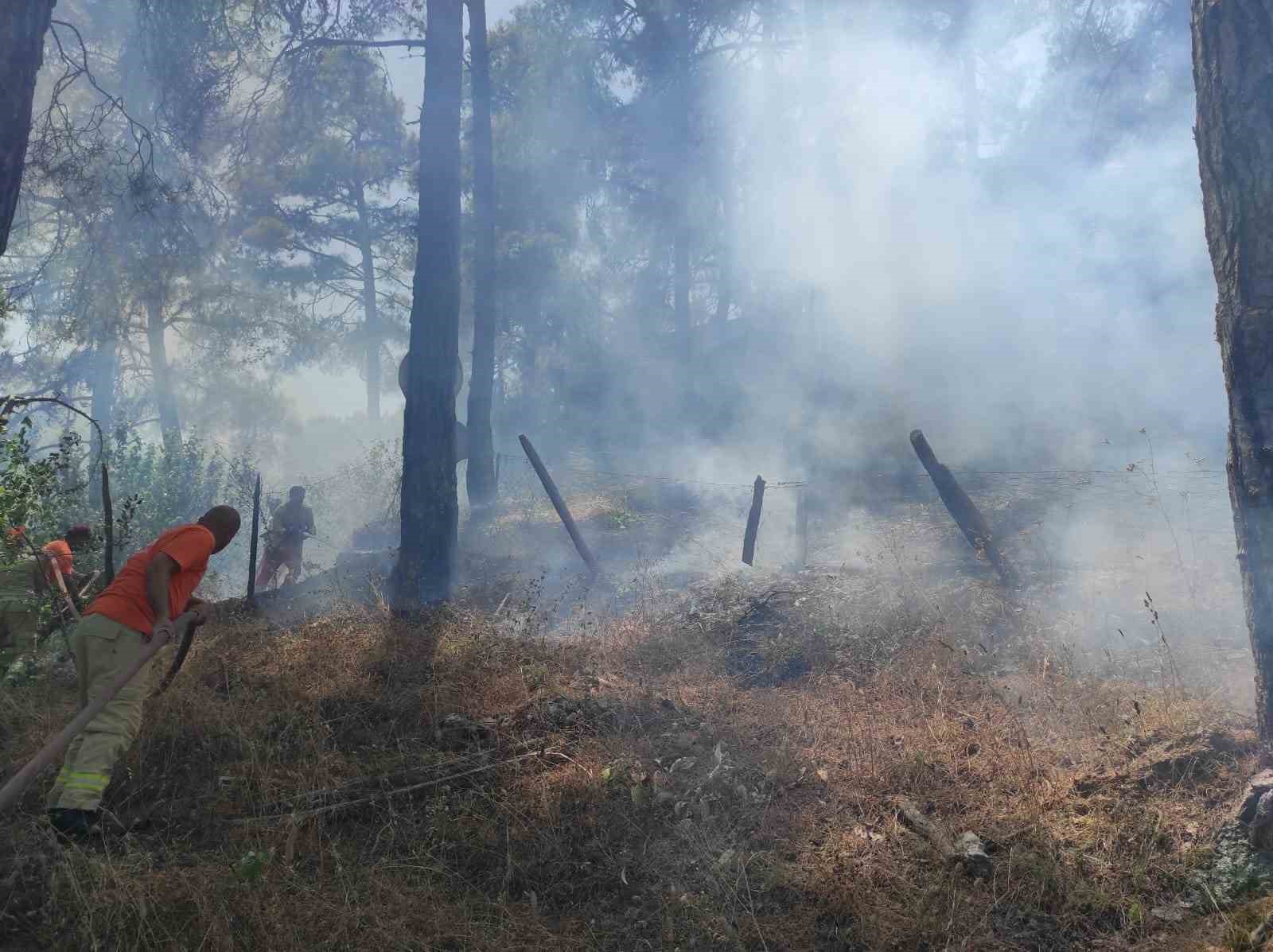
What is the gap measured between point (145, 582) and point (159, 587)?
5.9 inches

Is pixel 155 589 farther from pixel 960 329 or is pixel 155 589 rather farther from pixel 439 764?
pixel 960 329

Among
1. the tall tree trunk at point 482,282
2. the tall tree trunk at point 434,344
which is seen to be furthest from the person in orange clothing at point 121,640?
the tall tree trunk at point 482,282

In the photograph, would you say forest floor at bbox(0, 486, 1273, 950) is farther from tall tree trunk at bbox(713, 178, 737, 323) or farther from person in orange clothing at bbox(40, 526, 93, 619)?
tall tree trunk at bbox(713, 178, 737, 323)

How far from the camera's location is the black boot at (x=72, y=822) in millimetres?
3625

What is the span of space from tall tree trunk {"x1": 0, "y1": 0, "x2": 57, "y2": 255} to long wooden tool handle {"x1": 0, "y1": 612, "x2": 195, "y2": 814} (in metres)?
2.03

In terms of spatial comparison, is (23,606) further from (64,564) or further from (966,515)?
(966,515)

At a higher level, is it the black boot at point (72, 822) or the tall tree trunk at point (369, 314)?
the tall tree trunk at point (369, 314)

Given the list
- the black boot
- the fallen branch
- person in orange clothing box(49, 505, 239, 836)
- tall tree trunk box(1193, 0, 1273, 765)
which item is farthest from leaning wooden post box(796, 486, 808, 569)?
the black boot

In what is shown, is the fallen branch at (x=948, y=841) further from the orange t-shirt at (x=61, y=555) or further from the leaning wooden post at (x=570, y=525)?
the leaning wooden post at (x=570, y=525)

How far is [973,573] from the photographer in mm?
8195

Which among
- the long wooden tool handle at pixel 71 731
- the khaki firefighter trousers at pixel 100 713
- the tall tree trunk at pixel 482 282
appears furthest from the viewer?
the tall tree trunk at pixel 482 282

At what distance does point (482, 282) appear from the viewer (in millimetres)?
16531

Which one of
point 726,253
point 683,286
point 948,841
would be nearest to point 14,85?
point 948,841

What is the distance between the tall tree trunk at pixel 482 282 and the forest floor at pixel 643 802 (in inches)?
337
